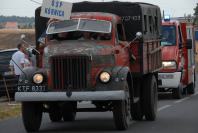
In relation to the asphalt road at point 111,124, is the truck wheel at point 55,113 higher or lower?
higher

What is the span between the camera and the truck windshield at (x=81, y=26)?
14891 mm

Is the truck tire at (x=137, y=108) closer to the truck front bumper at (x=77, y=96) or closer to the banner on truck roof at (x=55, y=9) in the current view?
the banner on truck roof at (x=55, y=9)

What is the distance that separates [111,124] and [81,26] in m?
2.27

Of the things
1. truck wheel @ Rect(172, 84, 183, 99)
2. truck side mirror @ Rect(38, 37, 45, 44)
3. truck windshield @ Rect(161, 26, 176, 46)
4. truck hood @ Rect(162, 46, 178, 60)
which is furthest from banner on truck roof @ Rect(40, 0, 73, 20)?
truck windshield @ Rect(161, 26, 176, 46)

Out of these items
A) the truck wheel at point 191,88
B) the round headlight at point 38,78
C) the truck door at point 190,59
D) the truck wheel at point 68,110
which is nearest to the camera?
the round headlight at point 38,78

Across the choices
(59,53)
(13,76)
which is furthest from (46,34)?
(13,76)

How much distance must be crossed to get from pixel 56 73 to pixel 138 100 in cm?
290

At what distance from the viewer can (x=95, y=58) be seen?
14055 mm

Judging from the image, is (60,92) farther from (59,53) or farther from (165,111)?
(165,111)

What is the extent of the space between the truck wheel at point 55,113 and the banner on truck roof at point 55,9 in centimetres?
181

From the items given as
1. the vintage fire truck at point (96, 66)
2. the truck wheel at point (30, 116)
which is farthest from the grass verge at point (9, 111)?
the truck wheel at point (30, 116)

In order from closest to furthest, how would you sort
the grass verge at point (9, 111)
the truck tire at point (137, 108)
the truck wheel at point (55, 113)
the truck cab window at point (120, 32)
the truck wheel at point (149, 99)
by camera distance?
the truck wheel at point (55, 113), the truck cab window at point (120, 32), the truck tire at point (137, 108), the truck wheel at point (149, 99), the grass verge at point (9, 111)

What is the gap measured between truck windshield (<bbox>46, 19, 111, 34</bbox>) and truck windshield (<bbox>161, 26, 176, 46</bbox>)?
10002mm

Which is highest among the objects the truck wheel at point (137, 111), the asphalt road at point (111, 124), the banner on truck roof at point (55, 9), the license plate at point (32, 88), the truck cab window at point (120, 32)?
the banner on truck roof at point (55, 9)
